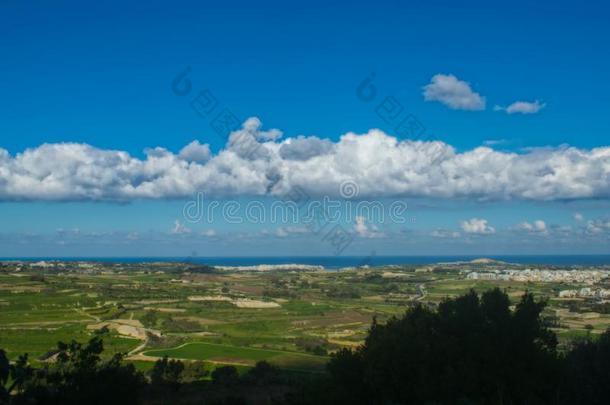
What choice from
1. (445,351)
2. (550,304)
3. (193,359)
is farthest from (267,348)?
(550,304)

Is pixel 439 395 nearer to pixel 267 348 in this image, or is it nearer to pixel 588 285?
pixel 267 348

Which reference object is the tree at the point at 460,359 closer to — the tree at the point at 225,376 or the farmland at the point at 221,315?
the farmland at the point at 221,315

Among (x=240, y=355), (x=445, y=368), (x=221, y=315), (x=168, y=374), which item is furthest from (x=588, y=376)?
(x=221, y=315)

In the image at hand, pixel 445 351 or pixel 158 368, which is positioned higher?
pixel 445 351

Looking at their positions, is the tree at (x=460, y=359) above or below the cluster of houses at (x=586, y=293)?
above

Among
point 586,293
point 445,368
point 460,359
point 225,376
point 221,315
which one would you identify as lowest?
point 221,315

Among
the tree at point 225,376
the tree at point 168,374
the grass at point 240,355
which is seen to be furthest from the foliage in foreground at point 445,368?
the grass at point 240,355

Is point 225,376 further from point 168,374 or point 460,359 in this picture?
point 460,359

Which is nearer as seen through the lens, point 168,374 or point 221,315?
point 168,374

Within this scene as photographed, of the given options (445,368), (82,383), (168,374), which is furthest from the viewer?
(168,374)

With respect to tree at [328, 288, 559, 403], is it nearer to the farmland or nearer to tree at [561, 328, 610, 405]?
tree at [561, 328, 610, 405]

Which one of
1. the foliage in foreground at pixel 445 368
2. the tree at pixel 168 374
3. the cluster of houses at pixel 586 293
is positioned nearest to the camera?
the foliage in foreground at pixel 445 368
